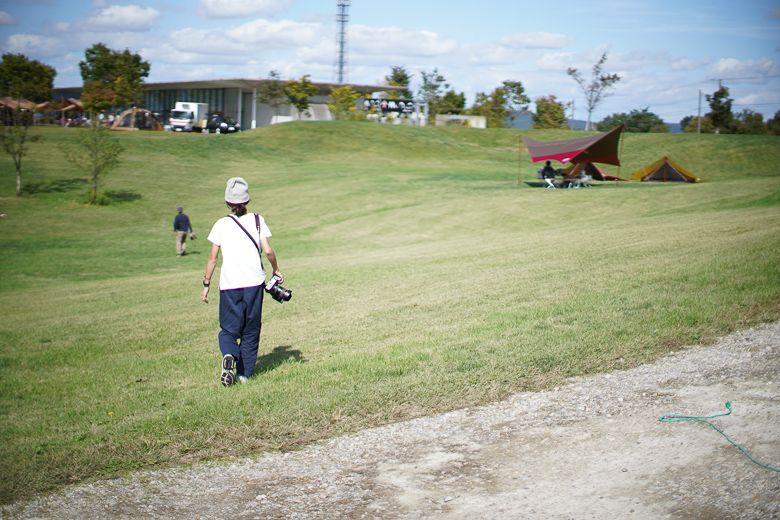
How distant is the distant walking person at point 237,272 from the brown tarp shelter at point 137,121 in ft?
209

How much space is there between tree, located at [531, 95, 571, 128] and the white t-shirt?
76.6 m

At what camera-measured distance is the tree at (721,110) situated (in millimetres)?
72375

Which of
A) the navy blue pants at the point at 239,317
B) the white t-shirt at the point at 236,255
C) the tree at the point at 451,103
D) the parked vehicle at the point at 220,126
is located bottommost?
the navy blue pants at the point at 239,317

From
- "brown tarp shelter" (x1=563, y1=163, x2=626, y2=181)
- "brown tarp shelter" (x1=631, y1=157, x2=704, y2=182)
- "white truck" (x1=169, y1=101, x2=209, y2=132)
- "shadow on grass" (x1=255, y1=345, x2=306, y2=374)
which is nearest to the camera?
"shadow on grass" (x1=255, y1=345, x2=306, y2=374)

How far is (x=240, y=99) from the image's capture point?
68.5m

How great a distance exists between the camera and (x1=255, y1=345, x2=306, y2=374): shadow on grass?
21.7ft

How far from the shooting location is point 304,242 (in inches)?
867

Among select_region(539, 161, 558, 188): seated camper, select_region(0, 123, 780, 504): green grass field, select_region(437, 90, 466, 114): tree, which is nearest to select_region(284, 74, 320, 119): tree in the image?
select_region(437, 90, 466, 114): tree

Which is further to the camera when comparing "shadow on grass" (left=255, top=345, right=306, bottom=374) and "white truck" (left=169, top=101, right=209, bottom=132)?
"white truck" (left=169, top=101, right=209, bottom=132)

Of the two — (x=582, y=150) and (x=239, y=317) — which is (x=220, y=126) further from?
(x=239, y=317)

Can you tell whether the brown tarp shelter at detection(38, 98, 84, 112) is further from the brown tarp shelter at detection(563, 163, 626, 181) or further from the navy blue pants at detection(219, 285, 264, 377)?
the navy blue pants at detection(219, 285, 264, 377)

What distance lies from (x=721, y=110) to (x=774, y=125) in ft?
29.5

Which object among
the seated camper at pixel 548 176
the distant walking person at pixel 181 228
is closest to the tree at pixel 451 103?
the seated camper at pixel 548 176

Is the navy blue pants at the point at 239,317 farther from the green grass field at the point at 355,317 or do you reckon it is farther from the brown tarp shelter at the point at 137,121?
the brown tarp shelter at the point at 137,121
